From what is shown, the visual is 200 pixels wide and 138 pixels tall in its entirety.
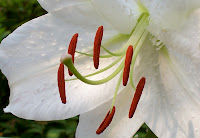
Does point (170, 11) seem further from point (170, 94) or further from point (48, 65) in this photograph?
point (48, 65)

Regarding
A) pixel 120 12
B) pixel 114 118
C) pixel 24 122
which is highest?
pixel 120 12

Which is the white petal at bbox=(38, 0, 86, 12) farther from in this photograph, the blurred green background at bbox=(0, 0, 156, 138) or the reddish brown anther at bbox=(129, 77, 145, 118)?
the blurred green background at bbox=(0, 0, 156, 138)

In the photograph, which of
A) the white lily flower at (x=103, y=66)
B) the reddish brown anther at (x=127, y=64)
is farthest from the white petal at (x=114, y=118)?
the reddish brown anther at (x=127, y=64)

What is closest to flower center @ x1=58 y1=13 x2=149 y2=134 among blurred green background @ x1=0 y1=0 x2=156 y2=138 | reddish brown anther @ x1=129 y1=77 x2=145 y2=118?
reddish brown anther @ x1=129 y1=77 x2=145 y2=118

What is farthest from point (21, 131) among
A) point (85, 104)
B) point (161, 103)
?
point (161, 103)

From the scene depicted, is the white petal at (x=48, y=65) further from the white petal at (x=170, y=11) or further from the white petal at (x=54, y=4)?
the white petal at (x=170, y=11)

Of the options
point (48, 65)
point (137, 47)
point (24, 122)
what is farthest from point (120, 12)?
point (24, 122)
